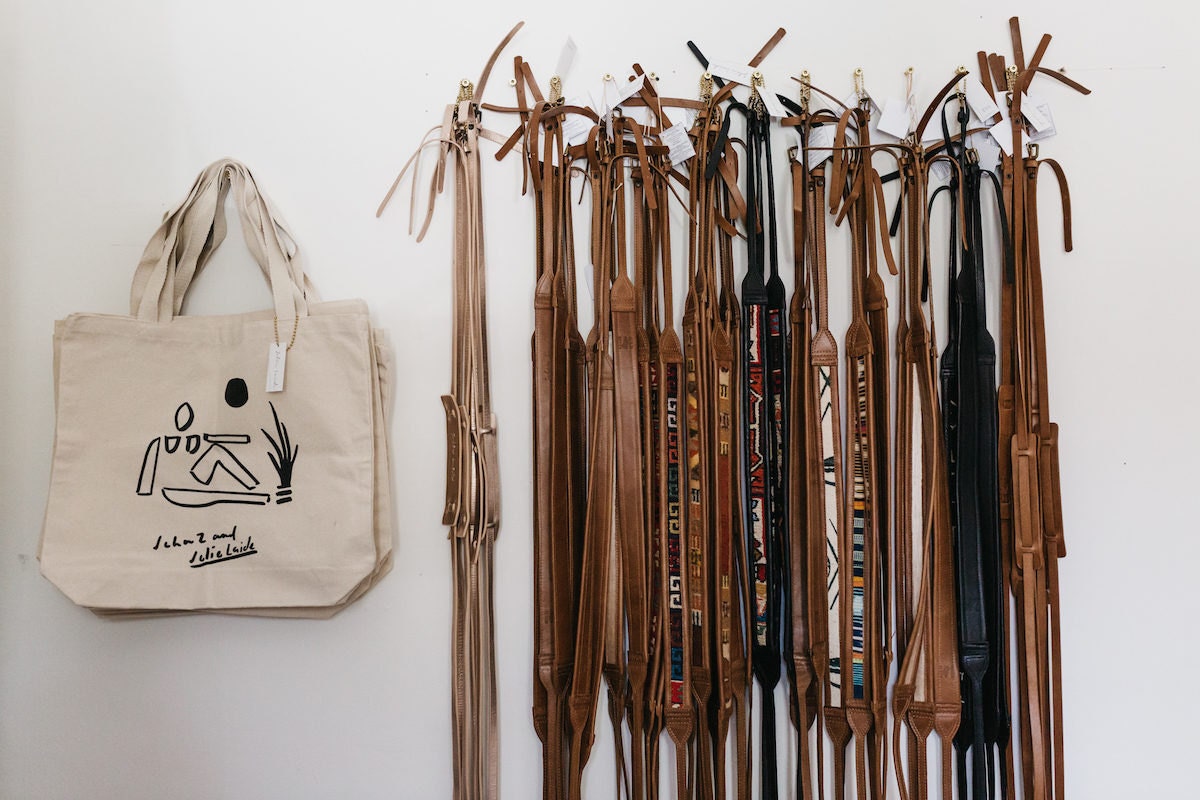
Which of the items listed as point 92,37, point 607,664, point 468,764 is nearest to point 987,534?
point 607,664

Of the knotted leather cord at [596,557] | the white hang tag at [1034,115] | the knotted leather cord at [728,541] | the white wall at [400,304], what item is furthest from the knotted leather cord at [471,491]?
the white hang tag at [1034,115]

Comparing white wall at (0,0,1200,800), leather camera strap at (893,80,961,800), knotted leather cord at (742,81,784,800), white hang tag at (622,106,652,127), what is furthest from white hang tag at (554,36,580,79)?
leather camera strap at (893,80,961,800)

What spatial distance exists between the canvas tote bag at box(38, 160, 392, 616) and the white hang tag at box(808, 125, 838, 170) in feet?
2.51

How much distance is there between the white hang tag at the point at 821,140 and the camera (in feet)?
3.52

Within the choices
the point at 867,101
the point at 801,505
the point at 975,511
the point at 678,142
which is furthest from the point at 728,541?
the point at 867,101

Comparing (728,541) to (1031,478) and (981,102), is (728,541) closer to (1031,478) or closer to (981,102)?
(1031,478)

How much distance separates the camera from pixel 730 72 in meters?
1.07

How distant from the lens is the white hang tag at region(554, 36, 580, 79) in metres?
1.08

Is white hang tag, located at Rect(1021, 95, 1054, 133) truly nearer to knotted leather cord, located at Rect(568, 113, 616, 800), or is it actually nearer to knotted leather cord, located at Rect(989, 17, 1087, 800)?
knotted leather cord, located at Rect(989, 17, 1087, 800)

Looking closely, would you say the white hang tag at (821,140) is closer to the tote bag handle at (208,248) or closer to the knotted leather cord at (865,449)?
the knotted leather cord at (865,449)

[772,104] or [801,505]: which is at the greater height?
[772,104]

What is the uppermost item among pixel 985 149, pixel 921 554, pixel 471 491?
pixel 985 149

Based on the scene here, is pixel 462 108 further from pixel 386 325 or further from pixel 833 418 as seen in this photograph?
pixel 833 418

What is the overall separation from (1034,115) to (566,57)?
0.76 meters
